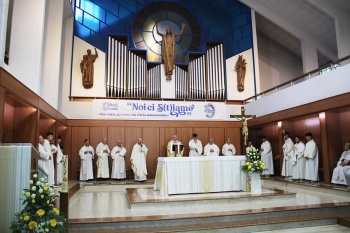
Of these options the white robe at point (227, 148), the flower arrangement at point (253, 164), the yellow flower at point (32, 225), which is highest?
the white robe at point (227, 148)

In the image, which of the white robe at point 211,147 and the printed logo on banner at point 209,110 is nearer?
the white robe at point 211,147

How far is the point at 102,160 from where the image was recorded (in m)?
11.0

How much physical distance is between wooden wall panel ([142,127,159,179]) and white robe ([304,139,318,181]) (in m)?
5.41

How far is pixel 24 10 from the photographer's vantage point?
764cm

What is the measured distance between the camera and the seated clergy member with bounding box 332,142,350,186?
26.2 feet

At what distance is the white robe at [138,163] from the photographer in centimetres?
1072

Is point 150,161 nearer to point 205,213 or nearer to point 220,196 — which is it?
point 220,196

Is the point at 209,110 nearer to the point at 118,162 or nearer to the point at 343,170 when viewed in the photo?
the point at 118,162

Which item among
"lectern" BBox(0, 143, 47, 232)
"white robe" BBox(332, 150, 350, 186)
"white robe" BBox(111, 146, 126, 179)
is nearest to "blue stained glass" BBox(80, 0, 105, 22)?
"white robe" BBox(111, 146, 126, 179)

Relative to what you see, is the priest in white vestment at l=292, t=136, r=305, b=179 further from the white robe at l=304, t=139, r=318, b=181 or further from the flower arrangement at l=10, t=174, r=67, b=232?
the flower arrangement at l=10, t=174, r=67, b=232

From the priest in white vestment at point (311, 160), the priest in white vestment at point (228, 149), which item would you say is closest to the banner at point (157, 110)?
the priest in white vestment at point (228, 149)

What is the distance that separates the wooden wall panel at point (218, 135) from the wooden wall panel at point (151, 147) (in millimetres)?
2275

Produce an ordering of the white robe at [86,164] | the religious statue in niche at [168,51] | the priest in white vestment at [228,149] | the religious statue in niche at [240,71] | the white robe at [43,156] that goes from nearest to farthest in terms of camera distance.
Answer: the white robe at [43,156], the white robe at [86,164], the priest in white vestment at [228,149], the religious statue in niche at [168,51], the religious statue in niche at [240,71]

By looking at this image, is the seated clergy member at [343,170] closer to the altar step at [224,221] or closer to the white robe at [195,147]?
the altar step at [224,221]
